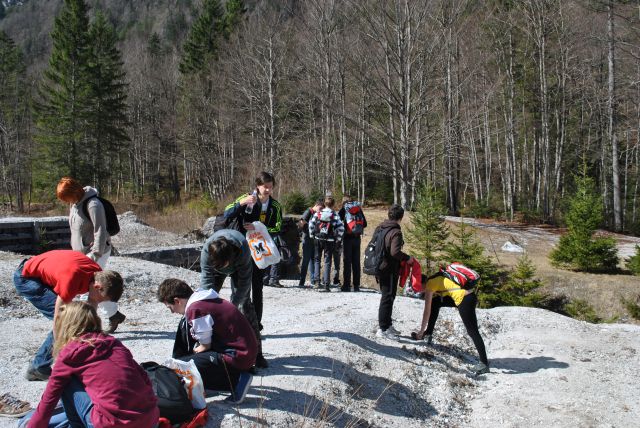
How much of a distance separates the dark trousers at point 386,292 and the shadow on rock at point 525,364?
1611 mm

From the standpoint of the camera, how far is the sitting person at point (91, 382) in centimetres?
308

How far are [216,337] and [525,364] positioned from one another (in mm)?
4746

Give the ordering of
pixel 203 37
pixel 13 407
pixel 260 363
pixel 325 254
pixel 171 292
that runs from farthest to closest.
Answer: pixel 203 37 → pixel 325 254 → pixel 260 363 → pixel 171 292 → pixel 13 407

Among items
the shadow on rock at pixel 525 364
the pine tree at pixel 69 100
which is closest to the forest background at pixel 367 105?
the pine tree at pixel 69 100

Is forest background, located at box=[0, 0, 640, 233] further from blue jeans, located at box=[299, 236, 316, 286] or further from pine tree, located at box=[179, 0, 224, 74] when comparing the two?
blue jeans, located at box=[299, 236, 316, 286]

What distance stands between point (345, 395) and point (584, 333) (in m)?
5.22

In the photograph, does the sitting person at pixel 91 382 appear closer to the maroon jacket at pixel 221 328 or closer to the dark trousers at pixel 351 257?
the maroon jacket at pixel 221 328

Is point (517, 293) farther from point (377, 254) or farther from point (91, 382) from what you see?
point (91, 382)

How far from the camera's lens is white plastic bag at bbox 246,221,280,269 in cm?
550

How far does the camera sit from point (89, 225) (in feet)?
19.3

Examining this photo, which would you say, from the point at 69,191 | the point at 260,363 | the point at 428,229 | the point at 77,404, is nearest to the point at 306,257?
the point at 428,229

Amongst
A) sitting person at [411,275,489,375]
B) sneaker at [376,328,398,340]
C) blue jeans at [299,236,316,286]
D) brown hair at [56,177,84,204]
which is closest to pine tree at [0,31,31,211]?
blue jeans at [299,236,316,286]

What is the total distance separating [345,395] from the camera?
5125mm

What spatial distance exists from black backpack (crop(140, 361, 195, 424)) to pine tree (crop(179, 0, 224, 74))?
41.9 meters
